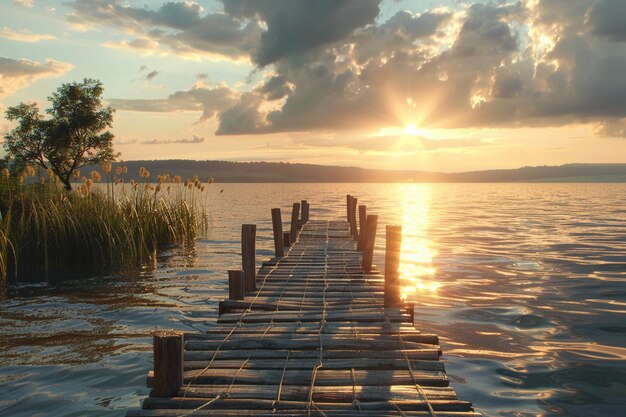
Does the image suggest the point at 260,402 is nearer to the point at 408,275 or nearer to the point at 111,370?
the point at 111,370

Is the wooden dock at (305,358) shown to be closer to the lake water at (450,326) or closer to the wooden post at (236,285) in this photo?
the wooden post at (236,285)

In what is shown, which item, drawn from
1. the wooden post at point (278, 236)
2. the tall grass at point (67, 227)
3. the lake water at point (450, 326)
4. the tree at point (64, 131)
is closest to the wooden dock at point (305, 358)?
the lake water at point (450, 326)

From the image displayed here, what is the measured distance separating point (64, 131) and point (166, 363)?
40.6 m

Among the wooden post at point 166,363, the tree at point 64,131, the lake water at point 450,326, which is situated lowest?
the lake water at point 450,326

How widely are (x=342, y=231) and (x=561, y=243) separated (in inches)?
386

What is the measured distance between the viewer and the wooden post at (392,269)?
8750 mm

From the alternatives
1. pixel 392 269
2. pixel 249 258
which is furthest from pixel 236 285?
pixel 392 269

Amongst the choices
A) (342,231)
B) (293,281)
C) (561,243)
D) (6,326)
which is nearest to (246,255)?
(293,281)

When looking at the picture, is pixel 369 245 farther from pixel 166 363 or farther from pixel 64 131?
pixel 64 131

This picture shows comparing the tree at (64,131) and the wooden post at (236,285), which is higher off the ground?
the tree at (64,131)

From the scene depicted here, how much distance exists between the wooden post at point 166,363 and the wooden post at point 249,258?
4.80 metres

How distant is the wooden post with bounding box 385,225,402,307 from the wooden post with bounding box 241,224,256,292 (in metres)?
2.62

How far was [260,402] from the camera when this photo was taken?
505cm

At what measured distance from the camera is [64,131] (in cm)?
4128
